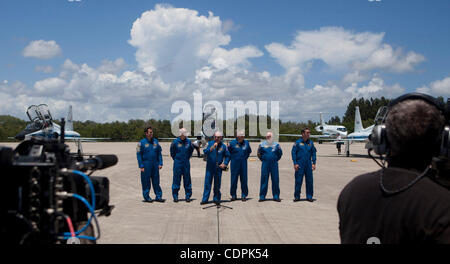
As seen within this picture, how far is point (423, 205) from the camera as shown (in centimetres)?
142

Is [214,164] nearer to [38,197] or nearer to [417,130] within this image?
[38,197]

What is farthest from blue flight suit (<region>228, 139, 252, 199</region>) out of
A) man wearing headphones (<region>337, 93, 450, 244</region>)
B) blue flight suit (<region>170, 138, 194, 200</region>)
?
man wearing headphones (<region>337, 93, 450, 244</region>)

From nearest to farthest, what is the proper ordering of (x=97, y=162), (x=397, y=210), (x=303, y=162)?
(x=397, y=210), (x=97, y=162), (x=303, y=162)

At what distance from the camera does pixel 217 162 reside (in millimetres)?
8781

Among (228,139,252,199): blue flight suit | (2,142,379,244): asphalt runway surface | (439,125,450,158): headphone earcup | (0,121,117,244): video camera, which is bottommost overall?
(2,142,379,244): asphalt runway surface

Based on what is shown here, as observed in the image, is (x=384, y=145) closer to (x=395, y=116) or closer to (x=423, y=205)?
(x=395, y=116)

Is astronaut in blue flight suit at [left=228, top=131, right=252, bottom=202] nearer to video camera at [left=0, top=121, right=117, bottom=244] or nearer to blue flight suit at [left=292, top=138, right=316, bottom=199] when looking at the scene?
blue flight suit at [left=292, top=138, right=316, bottom=199]

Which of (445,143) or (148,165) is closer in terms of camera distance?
(445,143)

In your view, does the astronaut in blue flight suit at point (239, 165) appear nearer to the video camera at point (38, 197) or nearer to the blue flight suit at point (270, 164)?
the blue flight suit at point (270, 164)

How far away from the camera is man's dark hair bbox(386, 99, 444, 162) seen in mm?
1595

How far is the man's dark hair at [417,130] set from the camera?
5.23ft

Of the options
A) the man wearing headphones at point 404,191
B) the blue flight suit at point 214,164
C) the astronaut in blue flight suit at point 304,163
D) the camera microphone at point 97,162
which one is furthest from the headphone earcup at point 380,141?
the astronaut in blue flight suit at point 304,163

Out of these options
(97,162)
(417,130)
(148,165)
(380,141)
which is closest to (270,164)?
(148,165)

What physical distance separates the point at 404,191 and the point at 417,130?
33 cm
